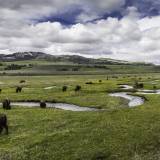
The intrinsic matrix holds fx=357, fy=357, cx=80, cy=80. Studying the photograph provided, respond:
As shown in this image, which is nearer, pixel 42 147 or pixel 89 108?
pixel 42 147

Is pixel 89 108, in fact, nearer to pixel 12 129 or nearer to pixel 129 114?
pixel 129 114

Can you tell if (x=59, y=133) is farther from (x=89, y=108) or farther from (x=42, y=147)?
(x=89, y=108)

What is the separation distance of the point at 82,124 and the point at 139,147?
1107 centimetres

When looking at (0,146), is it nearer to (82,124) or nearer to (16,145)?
(16,145)

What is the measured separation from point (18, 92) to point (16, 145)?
60.1m

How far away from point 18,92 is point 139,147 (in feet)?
209

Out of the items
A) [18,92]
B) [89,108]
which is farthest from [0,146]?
[18,92]

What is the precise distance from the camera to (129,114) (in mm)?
48156

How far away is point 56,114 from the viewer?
165 ft

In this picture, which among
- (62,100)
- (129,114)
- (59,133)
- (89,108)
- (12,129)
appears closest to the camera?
(59,133)

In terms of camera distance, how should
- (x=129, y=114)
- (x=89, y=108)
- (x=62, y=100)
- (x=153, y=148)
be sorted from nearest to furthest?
1. (x=153, y=148)
2. (x=129, y=114)
3. (x=89, y=108)
4. (x=62, y=100)

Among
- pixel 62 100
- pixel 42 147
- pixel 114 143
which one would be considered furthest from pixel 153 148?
pixel 62 100

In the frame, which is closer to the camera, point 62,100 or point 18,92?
point 62,100

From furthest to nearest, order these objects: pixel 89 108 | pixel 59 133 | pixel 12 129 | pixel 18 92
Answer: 1. pixel 18 92
2. pixel 89 108
3. pixel 12 129
4. pixel 59 133
